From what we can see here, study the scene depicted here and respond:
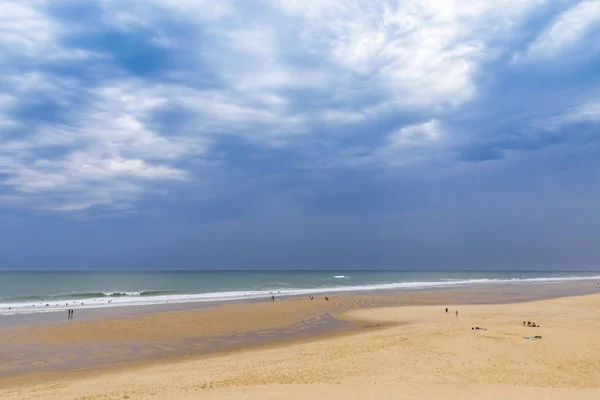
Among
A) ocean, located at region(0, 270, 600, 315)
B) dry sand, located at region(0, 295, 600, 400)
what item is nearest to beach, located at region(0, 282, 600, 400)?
dry sand, located at region(0, 295, 600, 400)

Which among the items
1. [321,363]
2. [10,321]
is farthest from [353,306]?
[10,321]

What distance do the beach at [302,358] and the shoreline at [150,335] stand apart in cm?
9

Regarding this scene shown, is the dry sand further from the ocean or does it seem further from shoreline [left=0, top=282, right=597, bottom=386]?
the ocean

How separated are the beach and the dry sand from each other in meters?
0.05

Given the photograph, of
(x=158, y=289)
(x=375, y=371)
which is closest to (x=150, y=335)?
(x=375, y=371)

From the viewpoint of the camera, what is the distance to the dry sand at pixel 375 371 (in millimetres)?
12430

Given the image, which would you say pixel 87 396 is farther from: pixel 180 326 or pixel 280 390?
pixel 180 326

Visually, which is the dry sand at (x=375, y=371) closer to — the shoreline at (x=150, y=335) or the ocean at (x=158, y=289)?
the shoreline at (x=150, y=335)

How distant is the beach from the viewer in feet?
42.3

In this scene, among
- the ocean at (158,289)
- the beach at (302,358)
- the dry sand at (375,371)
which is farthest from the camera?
the ocean at (158,289)

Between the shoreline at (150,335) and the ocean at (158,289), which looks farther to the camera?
the ocean at (158,289)

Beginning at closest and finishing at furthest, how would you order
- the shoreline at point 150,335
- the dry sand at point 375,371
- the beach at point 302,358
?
the dry sand at point 375,371
the beach at point 302,358
the shoreline at point 150,335

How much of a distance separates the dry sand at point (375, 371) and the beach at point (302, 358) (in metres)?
0.05

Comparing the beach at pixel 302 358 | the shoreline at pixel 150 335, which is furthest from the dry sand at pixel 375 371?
the shoreline at pixel 150 335
